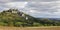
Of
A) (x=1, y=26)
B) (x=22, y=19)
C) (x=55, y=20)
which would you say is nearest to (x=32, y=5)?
(x=22, y=19)

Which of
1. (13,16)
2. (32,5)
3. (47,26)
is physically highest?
(32,5)

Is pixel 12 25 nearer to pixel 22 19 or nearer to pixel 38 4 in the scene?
pixel 22 19

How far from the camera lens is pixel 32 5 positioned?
1.60m

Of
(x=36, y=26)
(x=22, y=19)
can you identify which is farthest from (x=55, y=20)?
(x=22, y=19)

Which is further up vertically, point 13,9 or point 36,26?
point 13,9

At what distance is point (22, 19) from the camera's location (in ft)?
5.26

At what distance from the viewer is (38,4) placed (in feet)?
5.25

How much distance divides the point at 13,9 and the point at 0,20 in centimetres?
19

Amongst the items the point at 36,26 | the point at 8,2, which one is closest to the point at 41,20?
the point at 36,26

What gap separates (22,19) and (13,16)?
0.11 meters

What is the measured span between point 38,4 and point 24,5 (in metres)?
0.16

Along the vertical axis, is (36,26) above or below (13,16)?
below

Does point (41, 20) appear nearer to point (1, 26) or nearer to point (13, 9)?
point (13, 9)

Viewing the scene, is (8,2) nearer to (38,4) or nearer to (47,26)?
(38,4)
